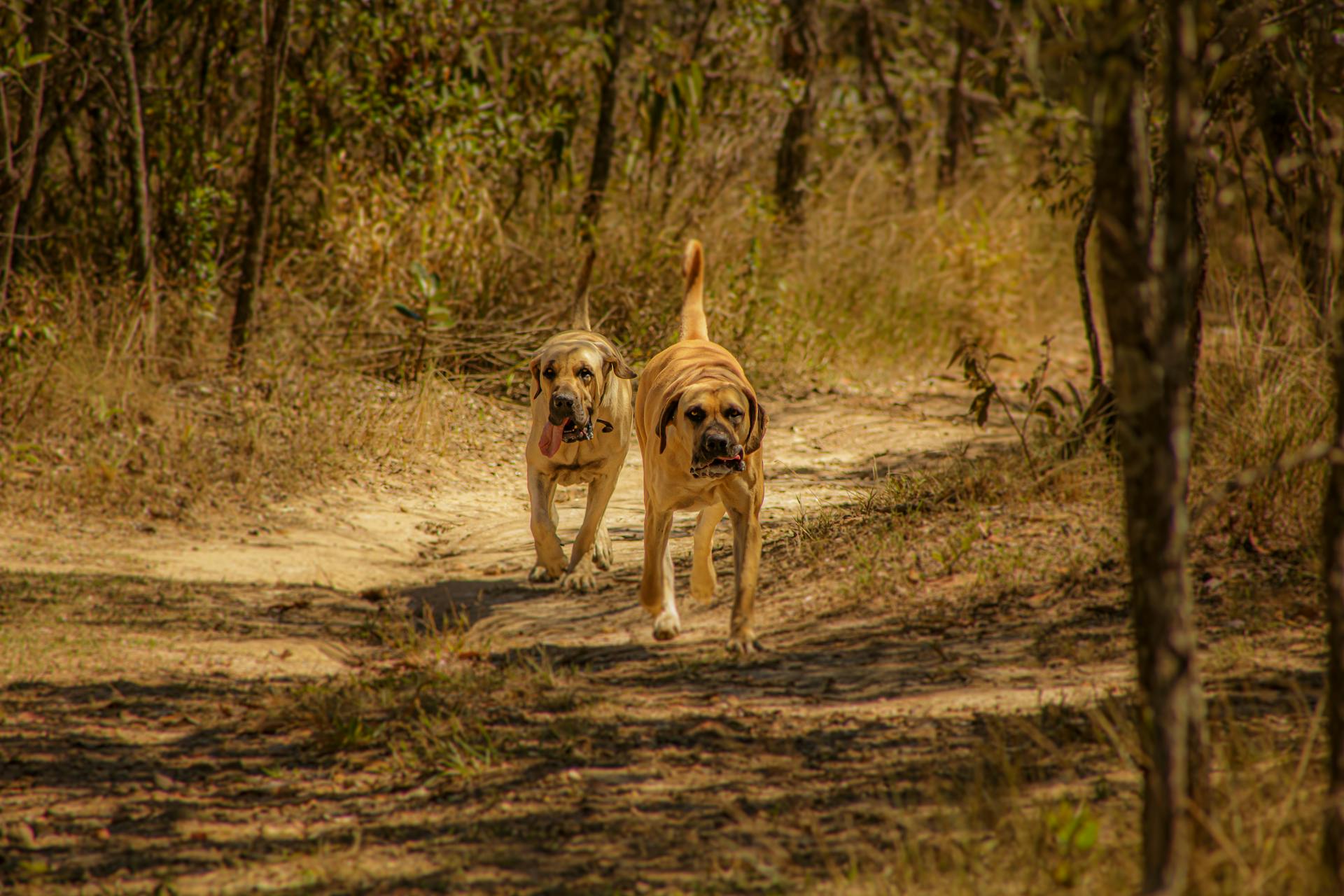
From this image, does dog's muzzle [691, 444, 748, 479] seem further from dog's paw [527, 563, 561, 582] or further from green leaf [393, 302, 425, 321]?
green leaf [393, 302, 425, 321]

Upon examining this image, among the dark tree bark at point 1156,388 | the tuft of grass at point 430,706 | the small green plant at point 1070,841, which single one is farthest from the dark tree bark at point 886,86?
the dark tree bark at point 1156,388

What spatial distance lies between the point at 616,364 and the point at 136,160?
5140 mm

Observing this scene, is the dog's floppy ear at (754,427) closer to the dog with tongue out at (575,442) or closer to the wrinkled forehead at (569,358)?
the dog with tongue out at (575,442)

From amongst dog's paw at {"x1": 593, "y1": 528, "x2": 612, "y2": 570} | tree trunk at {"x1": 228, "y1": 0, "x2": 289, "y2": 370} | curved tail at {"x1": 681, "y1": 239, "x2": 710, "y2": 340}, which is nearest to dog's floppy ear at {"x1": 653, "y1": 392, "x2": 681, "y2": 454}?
curved tail at {"x1": 681, "y1": 239, "x2": 710, "y2": 340}

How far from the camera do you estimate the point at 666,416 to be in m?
5.15

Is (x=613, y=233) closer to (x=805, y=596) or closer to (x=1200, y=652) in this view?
(x=805, y=596)

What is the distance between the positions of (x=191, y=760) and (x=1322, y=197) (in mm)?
5294

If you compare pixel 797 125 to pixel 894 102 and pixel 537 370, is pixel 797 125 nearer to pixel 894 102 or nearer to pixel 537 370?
pixel 894 102

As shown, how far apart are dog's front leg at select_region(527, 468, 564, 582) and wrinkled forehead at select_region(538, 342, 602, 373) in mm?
532

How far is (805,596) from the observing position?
5613mm

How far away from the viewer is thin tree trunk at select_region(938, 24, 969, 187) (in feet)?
49.2

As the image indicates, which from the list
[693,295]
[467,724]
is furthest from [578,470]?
[467,724]

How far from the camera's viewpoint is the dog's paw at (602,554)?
21.3 ft

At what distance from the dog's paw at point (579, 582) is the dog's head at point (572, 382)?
23.2 inches
